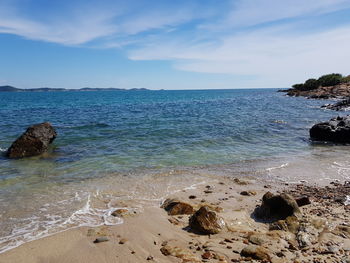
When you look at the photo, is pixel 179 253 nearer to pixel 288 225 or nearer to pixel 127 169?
pixel 288 225

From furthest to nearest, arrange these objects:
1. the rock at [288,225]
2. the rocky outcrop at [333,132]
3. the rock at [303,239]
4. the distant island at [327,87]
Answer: the distant island at [327,87]
the rocky outcrop at [333,132]
the rock at [288,225]
the rock at [303,239]

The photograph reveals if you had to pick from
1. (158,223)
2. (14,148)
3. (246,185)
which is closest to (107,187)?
(158,223)

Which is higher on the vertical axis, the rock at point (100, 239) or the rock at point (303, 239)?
the rock at point (100, 239)

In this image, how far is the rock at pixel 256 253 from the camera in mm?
4974

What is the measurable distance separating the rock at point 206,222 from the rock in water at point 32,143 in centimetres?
1094

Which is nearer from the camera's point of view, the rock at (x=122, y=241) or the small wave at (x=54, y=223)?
the rock at (x=122, y=241)

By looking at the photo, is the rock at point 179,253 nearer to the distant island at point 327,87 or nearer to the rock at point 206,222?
the rock at point 206,222

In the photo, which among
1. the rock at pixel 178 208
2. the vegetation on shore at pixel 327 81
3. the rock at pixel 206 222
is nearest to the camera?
the rock at pixel 206 222

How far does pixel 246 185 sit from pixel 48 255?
6444 mm

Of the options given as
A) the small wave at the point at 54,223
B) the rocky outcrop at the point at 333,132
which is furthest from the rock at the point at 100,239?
the rocky outcrop at the point at 333,132

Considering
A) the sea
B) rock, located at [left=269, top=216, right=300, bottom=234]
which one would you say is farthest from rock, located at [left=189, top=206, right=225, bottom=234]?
the sea

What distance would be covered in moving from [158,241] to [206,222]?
1.13 meters

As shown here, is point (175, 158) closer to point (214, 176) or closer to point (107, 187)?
point (214, 176)

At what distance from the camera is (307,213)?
6.98m
